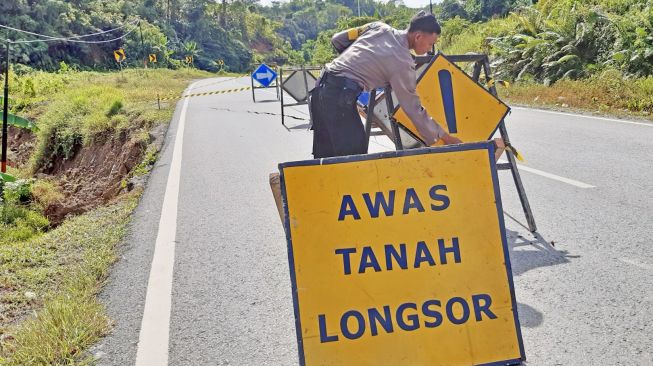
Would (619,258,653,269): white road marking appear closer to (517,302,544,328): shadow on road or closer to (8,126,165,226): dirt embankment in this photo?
(517,302,544,328): shadow on road

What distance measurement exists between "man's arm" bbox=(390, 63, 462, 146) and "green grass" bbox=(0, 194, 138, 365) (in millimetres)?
2226

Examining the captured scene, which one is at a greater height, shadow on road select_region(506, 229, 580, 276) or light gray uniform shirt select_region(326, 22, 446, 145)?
light gray uniform shirt select_region(326, 22, 446, 145)

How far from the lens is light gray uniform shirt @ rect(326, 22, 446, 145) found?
3.75 metres

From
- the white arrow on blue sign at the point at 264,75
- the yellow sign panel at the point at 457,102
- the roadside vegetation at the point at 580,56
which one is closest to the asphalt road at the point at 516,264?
the yellow sign panel at the point at 457,102

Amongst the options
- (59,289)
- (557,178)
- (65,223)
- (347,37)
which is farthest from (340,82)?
(65,223)

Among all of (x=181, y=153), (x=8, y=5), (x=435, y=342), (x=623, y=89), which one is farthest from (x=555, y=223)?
(x=8, y=5)

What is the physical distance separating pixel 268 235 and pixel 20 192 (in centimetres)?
647

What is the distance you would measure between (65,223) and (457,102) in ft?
15.4

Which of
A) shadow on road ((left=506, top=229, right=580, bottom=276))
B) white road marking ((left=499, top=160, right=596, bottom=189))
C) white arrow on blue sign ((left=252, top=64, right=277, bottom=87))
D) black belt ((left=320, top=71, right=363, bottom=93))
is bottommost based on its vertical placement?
white arrow on blue sign ((left=252, top=64, right=277, bottom=87))

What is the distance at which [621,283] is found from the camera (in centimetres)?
402

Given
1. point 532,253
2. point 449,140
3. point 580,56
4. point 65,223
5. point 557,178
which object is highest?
point 449,140

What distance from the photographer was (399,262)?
3.02 m

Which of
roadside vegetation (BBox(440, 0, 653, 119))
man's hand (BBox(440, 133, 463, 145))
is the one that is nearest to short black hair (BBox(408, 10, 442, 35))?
man's hand (BBox(440, 133, 463, 145))

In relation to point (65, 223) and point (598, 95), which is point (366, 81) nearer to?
point (65, 223)
